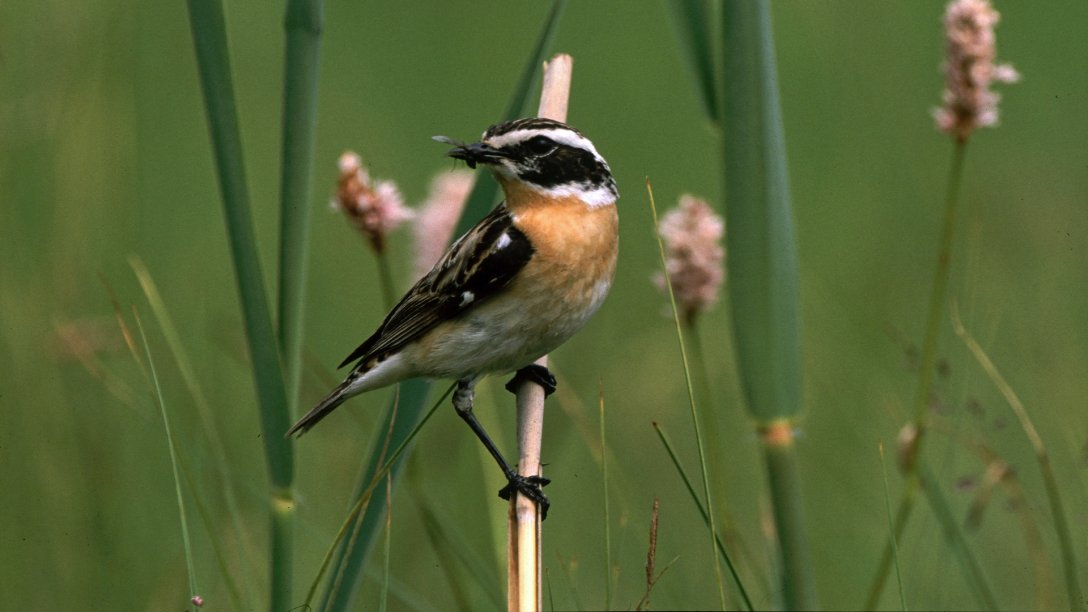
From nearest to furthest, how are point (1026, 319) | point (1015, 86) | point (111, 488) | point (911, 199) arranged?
point (111, 488), point (1026, 319), point (911, 199), point (1015, 86)

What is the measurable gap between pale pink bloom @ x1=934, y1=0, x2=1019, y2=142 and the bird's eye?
114cm

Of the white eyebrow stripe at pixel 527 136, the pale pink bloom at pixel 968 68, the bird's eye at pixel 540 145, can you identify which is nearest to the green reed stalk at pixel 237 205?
the white eyebrow stripe at pixel 527 136

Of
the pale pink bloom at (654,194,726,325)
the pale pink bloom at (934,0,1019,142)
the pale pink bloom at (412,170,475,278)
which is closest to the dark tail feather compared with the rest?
the pale pink bloom at (412,170,475,278)

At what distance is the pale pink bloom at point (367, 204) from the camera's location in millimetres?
3629

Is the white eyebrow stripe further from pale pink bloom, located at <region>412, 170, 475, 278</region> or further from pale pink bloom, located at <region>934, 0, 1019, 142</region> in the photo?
pale pink bloom, located at <region>934, 0, 1019, 142</region>

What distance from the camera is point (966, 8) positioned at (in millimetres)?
3812

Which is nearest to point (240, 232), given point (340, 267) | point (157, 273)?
point (157, 273)

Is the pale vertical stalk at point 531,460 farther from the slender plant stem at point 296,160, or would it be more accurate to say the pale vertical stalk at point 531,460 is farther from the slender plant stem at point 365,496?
the slender plant stem at point 296,160

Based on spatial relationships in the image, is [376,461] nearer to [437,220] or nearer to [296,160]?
[296,160]

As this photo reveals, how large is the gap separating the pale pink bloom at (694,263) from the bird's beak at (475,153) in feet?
2.26

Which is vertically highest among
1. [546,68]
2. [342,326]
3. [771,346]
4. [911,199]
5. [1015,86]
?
[1015,86]

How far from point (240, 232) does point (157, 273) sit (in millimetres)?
3799

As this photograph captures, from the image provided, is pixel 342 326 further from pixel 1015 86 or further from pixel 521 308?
pixel 1015 86

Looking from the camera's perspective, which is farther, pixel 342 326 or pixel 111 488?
pixel 342 326
